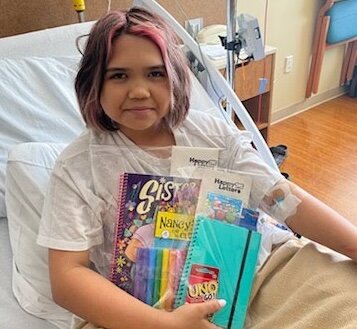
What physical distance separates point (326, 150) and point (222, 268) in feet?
6.41

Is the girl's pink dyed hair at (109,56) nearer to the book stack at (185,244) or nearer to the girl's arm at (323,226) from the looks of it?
the book stack at (185,244)

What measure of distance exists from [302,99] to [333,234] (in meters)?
2.40

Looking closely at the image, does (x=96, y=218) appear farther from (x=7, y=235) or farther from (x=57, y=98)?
(x=57, y=98)

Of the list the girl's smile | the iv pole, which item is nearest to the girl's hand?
the girl's smile

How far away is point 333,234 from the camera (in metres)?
0.88

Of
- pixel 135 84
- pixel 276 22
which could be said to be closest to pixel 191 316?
pixel 135 84

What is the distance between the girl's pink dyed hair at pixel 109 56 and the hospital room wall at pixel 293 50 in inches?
67.8

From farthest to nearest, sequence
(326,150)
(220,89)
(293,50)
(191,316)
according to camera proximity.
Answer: (293,50) → (326,150) → (220,89) → (191,316)

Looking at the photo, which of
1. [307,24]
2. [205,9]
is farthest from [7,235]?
[307,24]

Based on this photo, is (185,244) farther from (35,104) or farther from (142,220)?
Result: (35,104)

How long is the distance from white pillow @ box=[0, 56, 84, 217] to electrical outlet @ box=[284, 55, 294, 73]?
5.65 ft

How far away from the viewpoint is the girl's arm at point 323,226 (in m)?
0.87

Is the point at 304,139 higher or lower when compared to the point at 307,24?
lower

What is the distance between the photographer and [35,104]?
144cm
